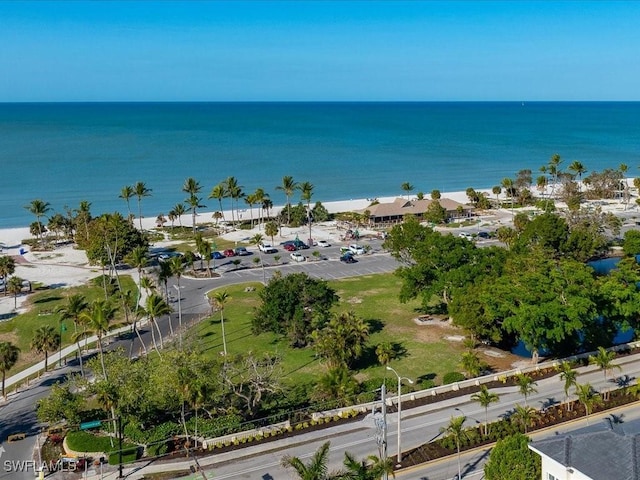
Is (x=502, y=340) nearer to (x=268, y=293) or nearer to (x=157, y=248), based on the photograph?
(x=268, y=293)

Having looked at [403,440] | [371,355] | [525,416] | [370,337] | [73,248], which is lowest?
[73,248]

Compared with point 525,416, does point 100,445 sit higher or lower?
lower

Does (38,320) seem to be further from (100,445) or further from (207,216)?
(207,216)

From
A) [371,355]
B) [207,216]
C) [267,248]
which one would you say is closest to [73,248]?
[267,248]

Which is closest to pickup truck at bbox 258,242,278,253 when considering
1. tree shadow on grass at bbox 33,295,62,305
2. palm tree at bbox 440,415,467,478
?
tree shadow on grass at bbox 33,295,62,305

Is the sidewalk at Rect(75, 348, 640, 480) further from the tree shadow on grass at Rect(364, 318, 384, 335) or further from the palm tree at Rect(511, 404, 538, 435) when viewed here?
the tree shadow on grass at Rect(364, 318, 384, 335)

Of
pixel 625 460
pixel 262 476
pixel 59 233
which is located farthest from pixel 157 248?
pixel 625 460
